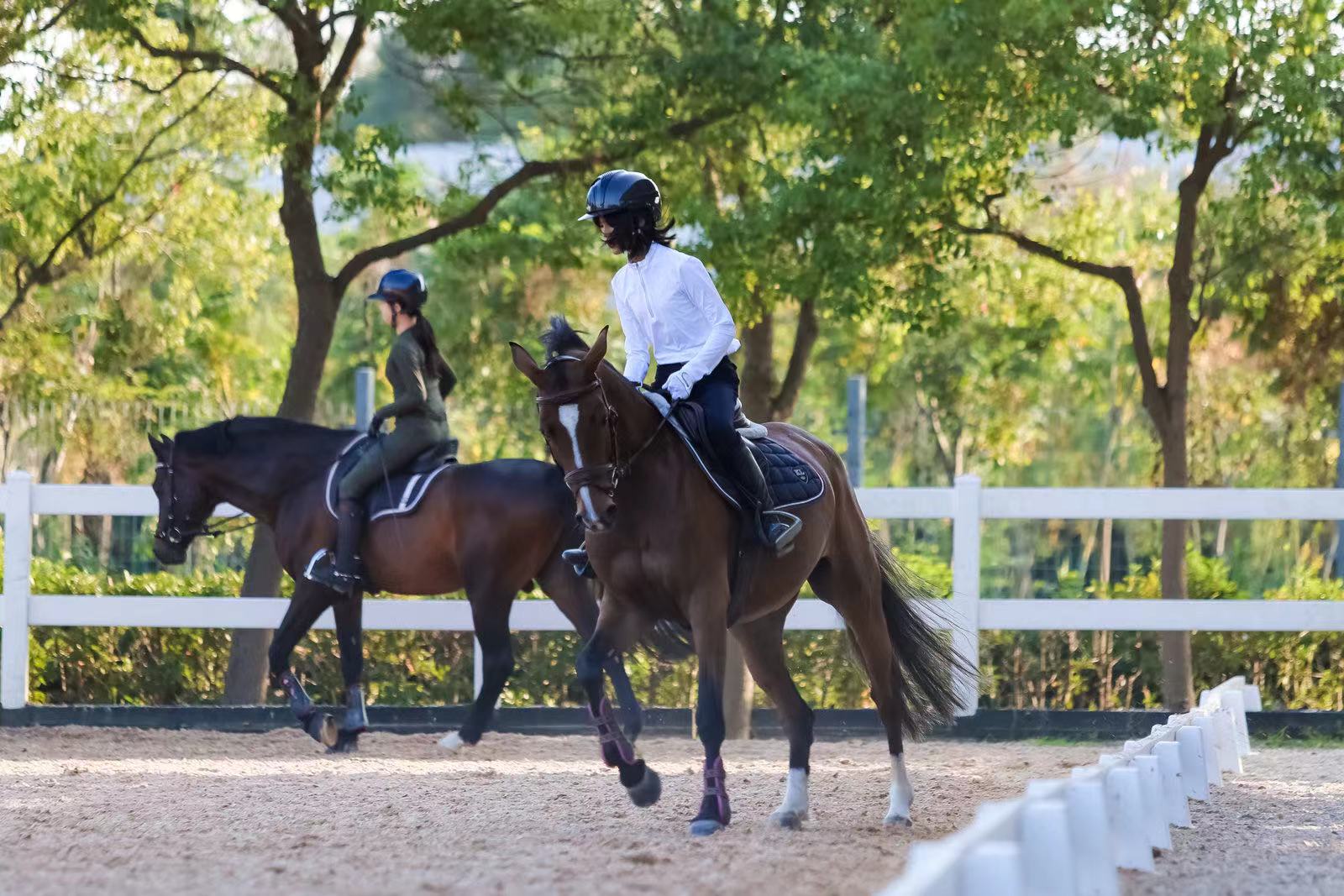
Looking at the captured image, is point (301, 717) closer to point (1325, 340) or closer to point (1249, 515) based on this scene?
point (1249, 515)

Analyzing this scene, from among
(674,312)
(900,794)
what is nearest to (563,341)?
(674,312)

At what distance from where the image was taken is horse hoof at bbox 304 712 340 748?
10.2 metres

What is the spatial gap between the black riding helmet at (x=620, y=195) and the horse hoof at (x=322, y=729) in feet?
14.0

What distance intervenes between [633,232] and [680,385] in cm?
73

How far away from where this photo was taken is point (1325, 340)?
14.2 meters

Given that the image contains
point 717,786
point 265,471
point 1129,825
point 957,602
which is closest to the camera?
point 1129,825

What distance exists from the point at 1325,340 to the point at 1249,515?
3.93m

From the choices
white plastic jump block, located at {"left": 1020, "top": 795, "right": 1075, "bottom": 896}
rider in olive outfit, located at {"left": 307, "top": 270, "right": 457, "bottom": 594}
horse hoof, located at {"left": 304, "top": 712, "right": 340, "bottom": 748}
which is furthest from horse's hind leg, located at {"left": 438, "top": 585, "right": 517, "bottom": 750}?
white plastic jump block, located at {"left": 1020, "top": 795, "right": 1075, "bottom": 896}

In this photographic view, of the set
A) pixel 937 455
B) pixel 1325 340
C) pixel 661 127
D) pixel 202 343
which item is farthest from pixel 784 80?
pixel 937 455

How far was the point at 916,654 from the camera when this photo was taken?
8102mm

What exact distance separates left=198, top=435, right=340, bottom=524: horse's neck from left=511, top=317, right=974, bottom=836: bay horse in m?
3.85

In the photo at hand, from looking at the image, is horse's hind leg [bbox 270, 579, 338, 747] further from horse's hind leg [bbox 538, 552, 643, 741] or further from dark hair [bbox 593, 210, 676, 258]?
dark hair [bbox 593, 210, 676, 258]

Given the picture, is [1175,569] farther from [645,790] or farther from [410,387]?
[645,790]

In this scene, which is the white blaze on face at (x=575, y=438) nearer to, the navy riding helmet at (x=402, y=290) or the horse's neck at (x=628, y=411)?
the horse's neck at (x=628, y=411)
